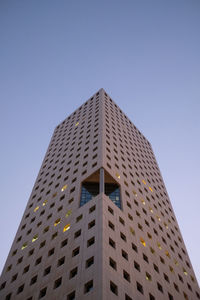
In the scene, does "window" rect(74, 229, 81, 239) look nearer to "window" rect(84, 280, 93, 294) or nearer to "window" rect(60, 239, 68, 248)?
"window" rect(60, 239, 68, 248)

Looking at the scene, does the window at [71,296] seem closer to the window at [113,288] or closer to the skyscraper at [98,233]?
the skyscraper at [98,233]

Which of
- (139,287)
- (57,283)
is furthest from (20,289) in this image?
(139,287)

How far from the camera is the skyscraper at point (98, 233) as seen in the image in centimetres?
1941

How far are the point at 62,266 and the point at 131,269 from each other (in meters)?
4.73

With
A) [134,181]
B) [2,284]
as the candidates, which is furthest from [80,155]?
[2,284]

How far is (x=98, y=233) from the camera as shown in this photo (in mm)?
20781

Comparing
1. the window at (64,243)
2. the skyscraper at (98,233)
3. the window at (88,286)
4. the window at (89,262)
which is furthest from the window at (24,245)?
the window at (88,286)

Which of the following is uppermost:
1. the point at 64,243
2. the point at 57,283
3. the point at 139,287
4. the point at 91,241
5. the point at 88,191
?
the point at 88,191

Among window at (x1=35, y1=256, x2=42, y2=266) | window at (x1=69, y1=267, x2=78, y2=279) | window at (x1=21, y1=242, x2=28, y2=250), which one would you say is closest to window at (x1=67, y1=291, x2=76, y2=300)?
window at (x1=69, y1=267, x2=78, y2=279)

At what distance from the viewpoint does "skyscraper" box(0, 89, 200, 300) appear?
19.4 meters

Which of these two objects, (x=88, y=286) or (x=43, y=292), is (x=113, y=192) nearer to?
(x=43, y=292)

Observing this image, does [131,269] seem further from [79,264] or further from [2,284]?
[2,284]

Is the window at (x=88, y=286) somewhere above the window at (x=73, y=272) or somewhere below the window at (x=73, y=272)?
below

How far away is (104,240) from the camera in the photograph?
20.2 meters
